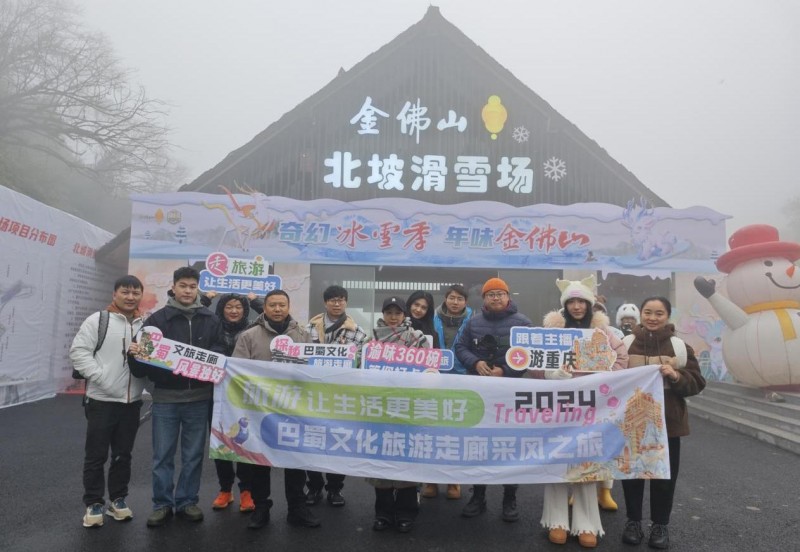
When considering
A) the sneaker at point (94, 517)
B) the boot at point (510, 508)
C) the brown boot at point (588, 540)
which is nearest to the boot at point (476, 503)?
the boot at point (510, 508)

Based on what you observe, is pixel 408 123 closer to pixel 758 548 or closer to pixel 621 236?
pixel 621 236

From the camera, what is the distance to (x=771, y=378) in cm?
735

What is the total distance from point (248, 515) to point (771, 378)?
742 centimetres

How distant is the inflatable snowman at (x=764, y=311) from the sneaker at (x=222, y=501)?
6.41 meters

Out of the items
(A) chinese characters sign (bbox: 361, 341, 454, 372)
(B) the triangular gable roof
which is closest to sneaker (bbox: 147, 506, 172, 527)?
(A) chinese characters sign (bbox: 361, 341, 454, 372)

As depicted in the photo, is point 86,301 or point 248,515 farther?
point 86,301

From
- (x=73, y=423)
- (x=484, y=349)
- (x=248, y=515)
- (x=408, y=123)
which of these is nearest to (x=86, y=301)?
(x=73, y=423)

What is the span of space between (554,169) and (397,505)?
27.6ft

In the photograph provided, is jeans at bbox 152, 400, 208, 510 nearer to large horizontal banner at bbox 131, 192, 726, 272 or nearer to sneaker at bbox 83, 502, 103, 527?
sneaker at bbox 83, 502, 103, 527

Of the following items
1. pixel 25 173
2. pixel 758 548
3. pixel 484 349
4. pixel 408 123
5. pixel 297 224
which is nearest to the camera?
pixel 758 548

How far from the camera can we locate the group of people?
3.38 m

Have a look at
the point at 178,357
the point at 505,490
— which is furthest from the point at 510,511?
the point at 178,357

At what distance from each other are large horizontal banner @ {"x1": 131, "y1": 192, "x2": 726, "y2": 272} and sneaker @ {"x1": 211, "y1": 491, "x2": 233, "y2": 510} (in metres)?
5.74

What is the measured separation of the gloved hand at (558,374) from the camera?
3488 mm
